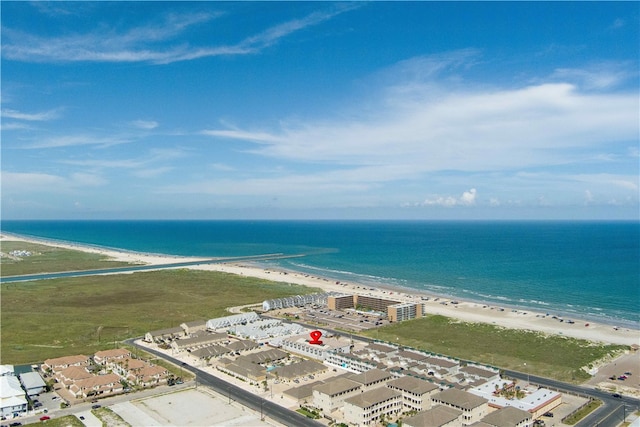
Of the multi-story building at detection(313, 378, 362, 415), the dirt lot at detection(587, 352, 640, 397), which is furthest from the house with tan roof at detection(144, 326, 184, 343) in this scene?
the dirt lot at detection(587, 352, 640, 397)

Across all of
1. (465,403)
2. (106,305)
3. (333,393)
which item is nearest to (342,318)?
(333,393)

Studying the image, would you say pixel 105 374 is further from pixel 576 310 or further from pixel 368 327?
pixel 576 310

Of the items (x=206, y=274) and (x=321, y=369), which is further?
(x=206, y=274)

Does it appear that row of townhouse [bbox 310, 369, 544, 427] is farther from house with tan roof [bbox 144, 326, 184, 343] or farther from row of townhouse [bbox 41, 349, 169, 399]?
house with tan roof [bbox 144, 326, 184, 343]

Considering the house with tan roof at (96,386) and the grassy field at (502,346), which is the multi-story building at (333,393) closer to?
the grassy field at (502,346)

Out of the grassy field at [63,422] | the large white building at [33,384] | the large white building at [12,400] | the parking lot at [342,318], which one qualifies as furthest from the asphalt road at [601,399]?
the large white building at [33,384]

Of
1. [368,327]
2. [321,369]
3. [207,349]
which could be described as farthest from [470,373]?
[207,349]

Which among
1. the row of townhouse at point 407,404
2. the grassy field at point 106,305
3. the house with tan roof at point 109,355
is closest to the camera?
the row of townhouse at point 407,404
